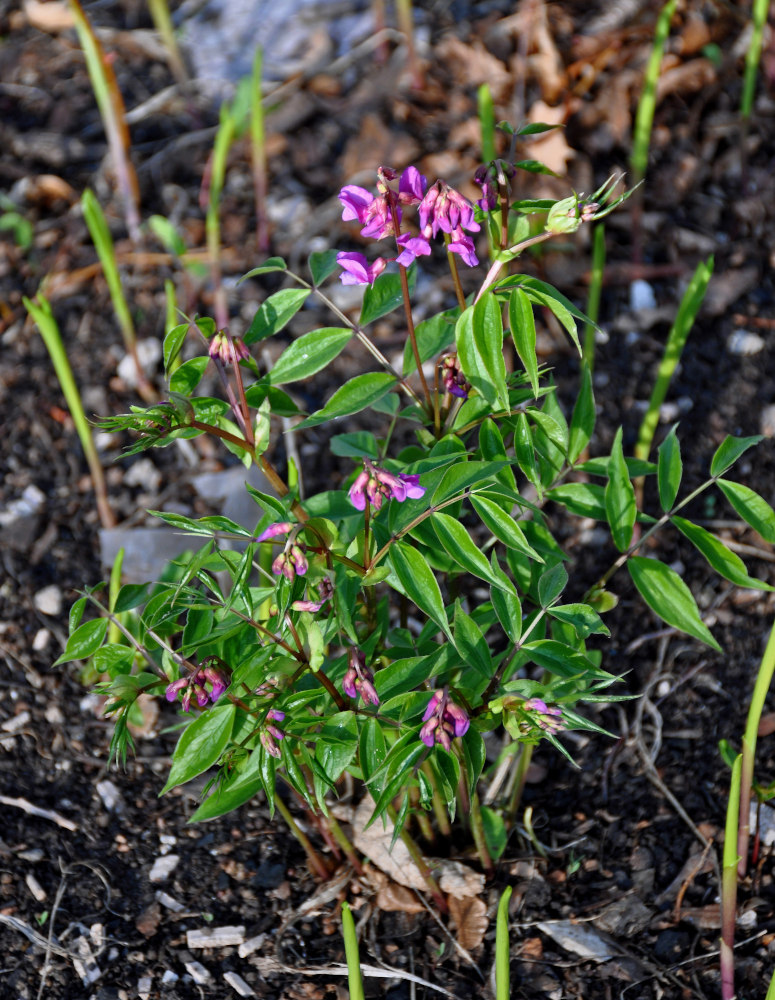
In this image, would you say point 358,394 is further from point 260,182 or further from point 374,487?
point 260,182

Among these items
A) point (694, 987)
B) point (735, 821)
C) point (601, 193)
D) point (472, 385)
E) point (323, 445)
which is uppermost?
point (601, 193)

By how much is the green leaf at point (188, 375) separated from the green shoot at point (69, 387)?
37 centimetres

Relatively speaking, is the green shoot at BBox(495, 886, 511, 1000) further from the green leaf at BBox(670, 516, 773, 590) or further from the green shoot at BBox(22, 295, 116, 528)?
the green shoot at BBox(22, 295, 116, 528)

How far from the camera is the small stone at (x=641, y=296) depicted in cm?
242

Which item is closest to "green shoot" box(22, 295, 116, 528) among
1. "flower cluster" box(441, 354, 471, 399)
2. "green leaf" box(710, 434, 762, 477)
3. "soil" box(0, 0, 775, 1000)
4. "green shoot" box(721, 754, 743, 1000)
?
"soil" box(0, 0, 775, 1000)

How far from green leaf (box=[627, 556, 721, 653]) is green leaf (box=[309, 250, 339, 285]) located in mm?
545

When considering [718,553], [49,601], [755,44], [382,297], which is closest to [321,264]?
[382,297]

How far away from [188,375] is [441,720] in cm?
49

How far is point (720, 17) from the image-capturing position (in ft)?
9.50

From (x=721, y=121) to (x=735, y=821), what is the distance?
7.33ft

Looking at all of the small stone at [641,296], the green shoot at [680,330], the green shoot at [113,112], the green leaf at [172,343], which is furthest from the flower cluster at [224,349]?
the small stone at [641,296]

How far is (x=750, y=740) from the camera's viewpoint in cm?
126

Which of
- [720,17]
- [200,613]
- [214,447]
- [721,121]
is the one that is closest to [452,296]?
[214,447]

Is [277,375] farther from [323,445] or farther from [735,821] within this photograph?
[323,445]
